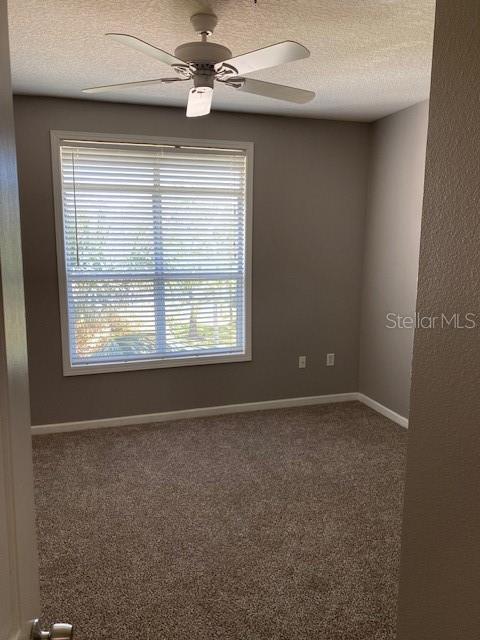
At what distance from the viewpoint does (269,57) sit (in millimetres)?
2027

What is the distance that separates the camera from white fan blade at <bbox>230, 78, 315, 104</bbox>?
7.86ft

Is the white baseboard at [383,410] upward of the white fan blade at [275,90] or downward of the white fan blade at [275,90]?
downward

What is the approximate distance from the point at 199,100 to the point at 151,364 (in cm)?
230

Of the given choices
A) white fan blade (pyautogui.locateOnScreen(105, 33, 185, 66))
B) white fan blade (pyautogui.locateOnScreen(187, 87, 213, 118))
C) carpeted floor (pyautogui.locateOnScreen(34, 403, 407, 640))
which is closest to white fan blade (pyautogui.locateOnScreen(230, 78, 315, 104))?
white fan blade (pyautogui.locateOnScreen(187, 87, 213, 118))

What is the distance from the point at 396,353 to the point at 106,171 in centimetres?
285

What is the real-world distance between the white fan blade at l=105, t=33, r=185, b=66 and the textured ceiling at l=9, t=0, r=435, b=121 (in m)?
0.21

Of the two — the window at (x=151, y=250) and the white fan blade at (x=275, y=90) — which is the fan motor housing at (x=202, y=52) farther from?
the window at (x=151, y=250)

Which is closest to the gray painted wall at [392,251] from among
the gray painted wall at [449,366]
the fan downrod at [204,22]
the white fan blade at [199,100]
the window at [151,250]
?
the window at [151,250]

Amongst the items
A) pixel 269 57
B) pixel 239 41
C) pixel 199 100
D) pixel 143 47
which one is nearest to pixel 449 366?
pixel 269 57

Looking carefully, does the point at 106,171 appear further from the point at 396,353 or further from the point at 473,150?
the point at 473,150

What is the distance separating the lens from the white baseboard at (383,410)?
4070 mm

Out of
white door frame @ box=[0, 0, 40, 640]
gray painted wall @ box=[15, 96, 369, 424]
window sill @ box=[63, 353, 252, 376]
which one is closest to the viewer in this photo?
white door frame @ box=[0, 0, 40, 640]

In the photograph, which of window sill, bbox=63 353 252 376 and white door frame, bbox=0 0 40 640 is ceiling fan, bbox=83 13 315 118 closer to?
white door frame, bbox=0 0 40 640

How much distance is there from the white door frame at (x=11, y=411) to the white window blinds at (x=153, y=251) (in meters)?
3.08
